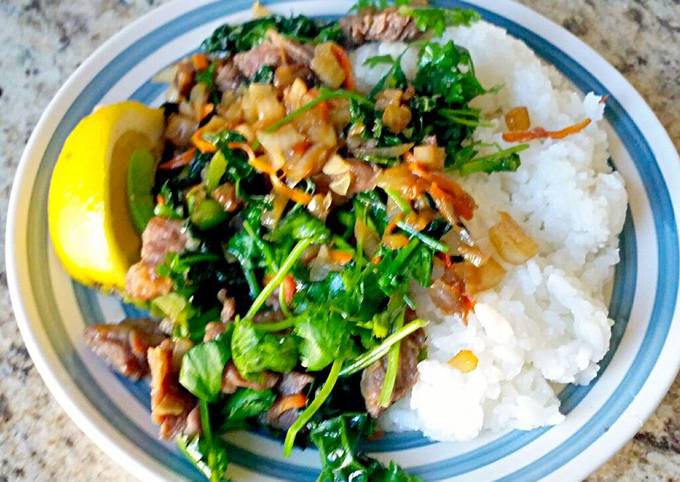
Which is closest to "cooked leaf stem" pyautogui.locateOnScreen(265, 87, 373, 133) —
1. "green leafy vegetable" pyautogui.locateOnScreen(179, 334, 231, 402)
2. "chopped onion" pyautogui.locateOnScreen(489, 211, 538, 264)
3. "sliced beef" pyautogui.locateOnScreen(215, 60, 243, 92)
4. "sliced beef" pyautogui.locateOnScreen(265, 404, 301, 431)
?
"sliced beef" pyautogui.locateOnScreen(215, 60, 243, 92)

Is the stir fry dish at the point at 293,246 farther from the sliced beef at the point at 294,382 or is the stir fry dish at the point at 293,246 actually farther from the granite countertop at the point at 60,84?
the granite countertop at the point at 60,84

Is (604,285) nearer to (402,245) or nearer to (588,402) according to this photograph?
(588,402)

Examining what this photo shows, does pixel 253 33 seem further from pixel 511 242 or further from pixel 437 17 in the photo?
pixel 511 242

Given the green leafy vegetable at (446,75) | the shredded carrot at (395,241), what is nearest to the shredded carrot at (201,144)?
the shredded carrot at (395,241)

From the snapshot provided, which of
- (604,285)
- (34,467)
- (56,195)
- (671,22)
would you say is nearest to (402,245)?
(604,285)

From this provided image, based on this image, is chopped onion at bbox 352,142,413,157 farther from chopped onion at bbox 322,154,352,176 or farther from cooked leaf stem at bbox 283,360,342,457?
cooked leaf stem at bbox 283,360,342,457

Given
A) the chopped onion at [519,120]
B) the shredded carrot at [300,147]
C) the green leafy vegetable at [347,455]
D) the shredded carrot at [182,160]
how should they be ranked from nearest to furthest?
the green leafy vegetable at [347,455] < the shredded carrot at [300,147] < the shredded carrot at [182,160] < the chopped onion at [519,120]
